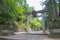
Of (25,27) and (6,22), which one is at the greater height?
(6,22)

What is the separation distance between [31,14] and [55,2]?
9.94 metres

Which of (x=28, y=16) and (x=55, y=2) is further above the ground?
(x=55, y=2)

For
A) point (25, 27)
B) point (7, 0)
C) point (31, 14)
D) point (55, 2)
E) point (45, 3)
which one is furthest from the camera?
point (25, 27)

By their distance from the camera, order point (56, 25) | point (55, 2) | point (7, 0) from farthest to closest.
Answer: point (55, 2) < point (56, 25) < point (7, 0)

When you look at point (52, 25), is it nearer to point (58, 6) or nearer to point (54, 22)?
point (54, 22)

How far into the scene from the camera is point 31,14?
945 inches

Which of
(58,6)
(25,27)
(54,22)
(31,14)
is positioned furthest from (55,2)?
(25,27)

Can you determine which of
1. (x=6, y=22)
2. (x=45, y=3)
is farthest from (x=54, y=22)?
(x=6, y=22)

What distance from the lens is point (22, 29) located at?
27375 mm

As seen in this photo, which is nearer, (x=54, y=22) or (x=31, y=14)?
(x=54, y=22)

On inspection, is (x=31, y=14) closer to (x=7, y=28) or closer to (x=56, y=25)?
(x=7, y=28)

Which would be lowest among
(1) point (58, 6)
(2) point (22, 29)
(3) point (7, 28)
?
(2) point (22, 29)

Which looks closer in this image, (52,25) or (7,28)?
(52,25)

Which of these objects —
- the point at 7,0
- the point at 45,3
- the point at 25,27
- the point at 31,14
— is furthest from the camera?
the point at 25,27
